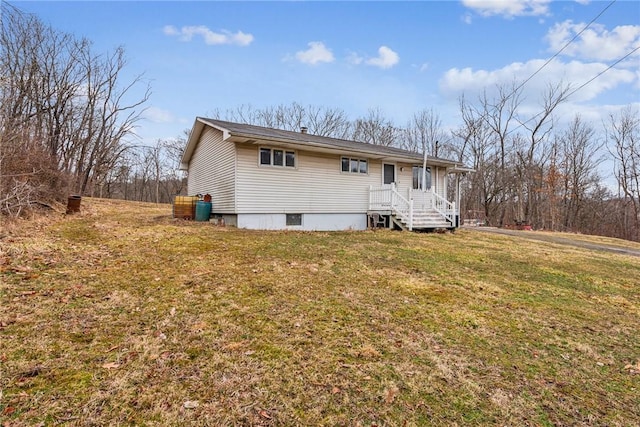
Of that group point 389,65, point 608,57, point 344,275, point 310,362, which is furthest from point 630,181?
point 310,362

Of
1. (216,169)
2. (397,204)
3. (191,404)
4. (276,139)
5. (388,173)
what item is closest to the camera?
(191,404)

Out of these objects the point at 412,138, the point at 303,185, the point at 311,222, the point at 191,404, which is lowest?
the point at 191,404

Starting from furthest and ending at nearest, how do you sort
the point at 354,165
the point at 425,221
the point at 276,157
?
the point at 354,165 → the point at 425,221 → the point at 276,157

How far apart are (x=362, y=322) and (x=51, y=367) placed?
2870 millimetres

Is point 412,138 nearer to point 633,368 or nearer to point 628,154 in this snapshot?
point 628,154

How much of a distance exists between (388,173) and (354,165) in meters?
1.95

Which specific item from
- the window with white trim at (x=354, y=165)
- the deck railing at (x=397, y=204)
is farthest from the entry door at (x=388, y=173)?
the window with white trim at (x=354, y=165)

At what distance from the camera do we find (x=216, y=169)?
1208 centimetres

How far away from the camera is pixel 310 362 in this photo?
2.78 meters

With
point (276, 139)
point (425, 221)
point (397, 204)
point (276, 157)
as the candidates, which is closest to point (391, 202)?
point (397, 204)

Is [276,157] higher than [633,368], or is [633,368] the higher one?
[276,157]

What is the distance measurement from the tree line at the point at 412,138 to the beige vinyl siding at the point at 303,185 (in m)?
5.85

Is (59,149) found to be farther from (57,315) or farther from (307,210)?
(57,315)

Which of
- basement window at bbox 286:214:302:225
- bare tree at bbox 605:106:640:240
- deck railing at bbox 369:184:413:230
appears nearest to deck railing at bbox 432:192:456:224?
deck railing at bbox 369:184:413:230
